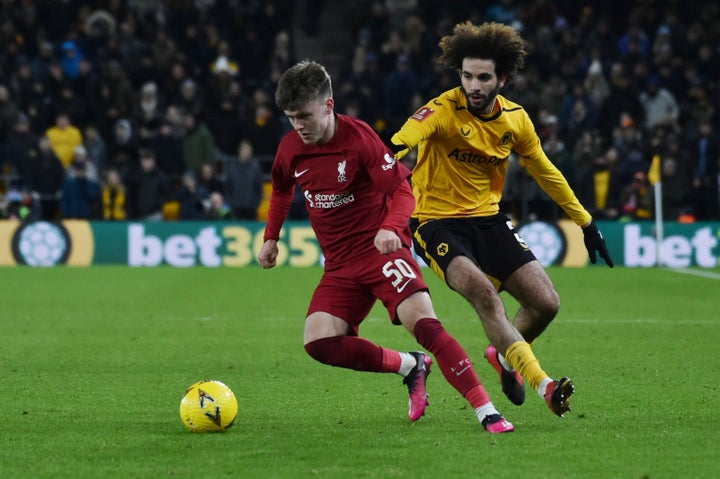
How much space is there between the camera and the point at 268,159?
2134 cm

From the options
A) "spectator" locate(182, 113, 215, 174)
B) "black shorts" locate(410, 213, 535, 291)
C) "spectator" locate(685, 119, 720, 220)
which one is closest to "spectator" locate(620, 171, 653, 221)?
"spectator" locate(685, 119, 720, 220)

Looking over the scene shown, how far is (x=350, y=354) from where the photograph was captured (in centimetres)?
672

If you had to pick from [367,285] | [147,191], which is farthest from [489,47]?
[147,191]

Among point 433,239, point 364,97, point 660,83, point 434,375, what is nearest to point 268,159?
point 364,97

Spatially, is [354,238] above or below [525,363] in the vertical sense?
above

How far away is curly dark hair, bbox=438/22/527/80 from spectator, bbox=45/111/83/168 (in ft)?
48.0

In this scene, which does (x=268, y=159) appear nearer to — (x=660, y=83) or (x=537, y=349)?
(x=660, y=83)

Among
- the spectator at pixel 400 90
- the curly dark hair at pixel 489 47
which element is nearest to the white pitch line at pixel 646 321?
the curly dark hair at pixel 489 47

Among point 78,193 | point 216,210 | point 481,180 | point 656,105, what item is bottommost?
point 216,210

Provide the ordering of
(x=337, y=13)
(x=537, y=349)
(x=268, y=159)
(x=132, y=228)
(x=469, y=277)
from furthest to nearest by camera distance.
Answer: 1. (x=337, y=13)
2. (x=268, y=159)
3. (x=132, y=228)
4. (x=537, y=349)
5. (x=469, y=277)

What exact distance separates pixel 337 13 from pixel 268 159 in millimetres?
5799

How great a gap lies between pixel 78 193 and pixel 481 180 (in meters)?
13.9

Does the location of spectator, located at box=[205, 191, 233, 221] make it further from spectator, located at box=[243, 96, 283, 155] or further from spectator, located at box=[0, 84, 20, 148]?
spectator, located at box=[0, 84, 20, 148]

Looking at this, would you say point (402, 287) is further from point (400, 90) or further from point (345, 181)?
point (400, 90)
